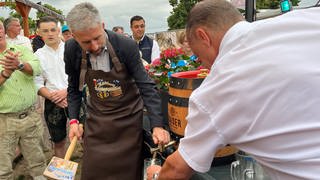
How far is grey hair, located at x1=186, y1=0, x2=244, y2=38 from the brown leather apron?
936 mm

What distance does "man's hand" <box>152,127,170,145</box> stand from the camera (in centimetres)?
187

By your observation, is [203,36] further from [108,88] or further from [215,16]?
[108,88]

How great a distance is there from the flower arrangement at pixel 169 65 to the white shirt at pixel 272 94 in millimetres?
1316

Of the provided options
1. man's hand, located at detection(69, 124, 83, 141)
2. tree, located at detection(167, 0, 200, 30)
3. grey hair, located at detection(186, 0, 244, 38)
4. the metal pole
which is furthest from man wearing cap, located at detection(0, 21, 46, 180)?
tree, located at detection(167, 0, 200, 30)

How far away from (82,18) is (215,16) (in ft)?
3.12

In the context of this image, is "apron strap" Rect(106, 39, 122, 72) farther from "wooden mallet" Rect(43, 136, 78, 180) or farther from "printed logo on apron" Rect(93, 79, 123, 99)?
"wooden mallet" Rect(43, 136, 78, 180)

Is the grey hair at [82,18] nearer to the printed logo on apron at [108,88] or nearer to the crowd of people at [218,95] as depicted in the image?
the crowd of people at [218,95]

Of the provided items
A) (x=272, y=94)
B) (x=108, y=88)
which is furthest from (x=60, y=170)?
(x=272, y=94)

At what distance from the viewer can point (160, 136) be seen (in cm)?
189

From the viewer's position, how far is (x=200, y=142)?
41.6 inches

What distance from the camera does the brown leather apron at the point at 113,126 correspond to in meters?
2.05

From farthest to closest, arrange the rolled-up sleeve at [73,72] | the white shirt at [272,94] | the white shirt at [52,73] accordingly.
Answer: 1. the white shirt at [52,73]
2. the rolled-up sleeve at [73,72]
3. the white shirt at [272,94]

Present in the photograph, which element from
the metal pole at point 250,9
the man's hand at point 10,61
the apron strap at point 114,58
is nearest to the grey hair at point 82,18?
the apron strap at point 114,58

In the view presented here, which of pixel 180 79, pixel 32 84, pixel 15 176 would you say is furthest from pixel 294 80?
pixel 15 176
